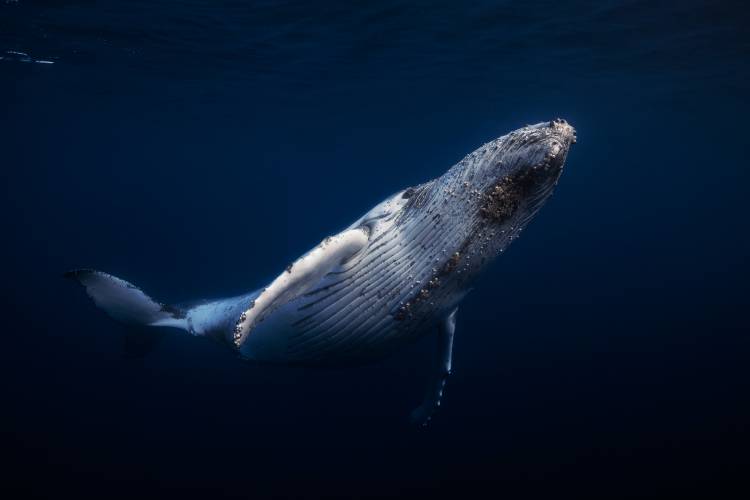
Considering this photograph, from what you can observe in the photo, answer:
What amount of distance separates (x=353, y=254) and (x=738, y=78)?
31.7 m

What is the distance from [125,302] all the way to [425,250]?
16.0 feet

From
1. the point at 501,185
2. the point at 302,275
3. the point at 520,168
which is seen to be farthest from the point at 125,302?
the point at 520,168

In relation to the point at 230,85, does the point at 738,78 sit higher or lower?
lower

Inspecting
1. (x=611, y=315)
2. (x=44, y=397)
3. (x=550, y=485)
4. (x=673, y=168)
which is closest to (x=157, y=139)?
(x=44, y=397)

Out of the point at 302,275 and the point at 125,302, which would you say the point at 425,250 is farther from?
the point at 125,302

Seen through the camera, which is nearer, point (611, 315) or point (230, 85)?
point (611, 315)

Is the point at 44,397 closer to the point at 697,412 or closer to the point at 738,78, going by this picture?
the point at 697,412

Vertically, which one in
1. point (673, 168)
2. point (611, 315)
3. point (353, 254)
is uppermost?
point (353, 254)

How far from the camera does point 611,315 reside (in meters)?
18.2

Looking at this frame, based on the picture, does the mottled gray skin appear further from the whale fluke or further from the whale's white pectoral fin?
the whale fluke

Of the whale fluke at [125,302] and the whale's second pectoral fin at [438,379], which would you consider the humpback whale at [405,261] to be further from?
the whale fluke at [125,302]

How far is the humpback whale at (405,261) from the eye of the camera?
13.0ft

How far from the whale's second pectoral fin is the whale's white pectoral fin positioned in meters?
2.90

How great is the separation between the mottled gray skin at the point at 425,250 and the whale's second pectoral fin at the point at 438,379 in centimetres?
164
